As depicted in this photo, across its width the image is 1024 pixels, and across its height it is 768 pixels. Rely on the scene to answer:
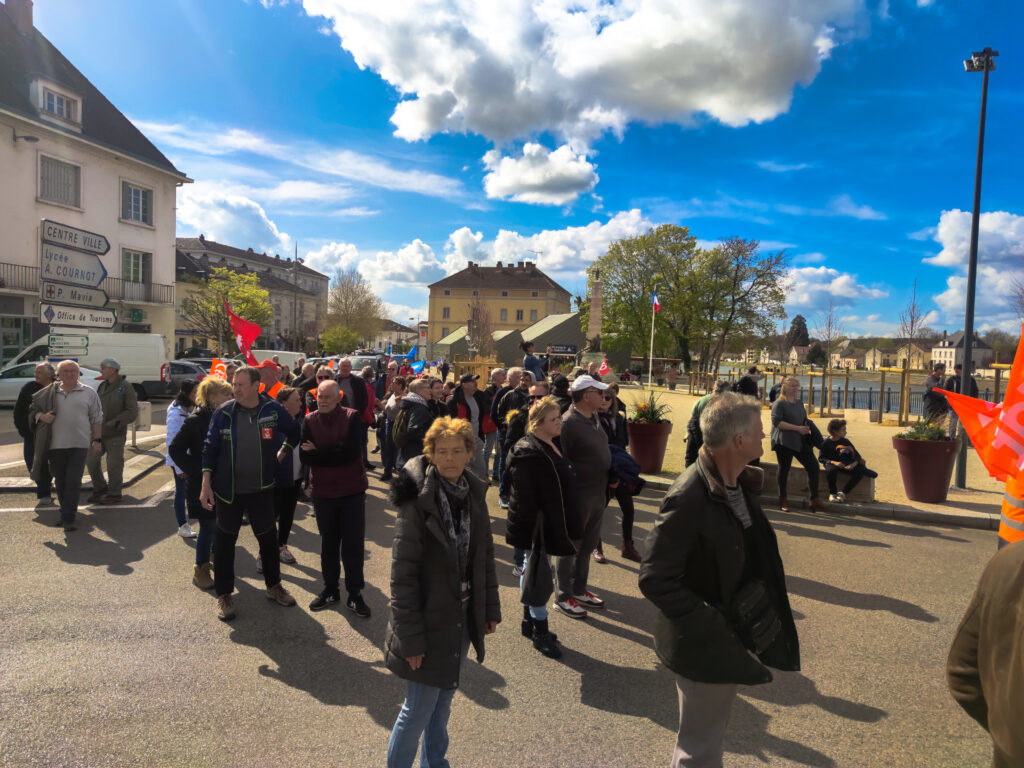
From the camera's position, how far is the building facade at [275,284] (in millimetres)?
63219

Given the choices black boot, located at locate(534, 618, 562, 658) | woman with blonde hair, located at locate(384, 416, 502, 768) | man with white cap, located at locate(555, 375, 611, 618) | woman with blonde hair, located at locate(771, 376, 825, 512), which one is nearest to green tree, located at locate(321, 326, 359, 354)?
woman with blonde hair, located at locate(771, 376, 825, 512)

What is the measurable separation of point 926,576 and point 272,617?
601 centimetres

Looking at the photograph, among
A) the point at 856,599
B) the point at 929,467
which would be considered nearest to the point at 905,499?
the point at 929,467

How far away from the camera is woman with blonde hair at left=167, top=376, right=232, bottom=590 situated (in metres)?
5.38

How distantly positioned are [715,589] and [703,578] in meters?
0.06

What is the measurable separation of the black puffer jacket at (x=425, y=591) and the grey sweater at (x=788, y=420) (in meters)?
6.48

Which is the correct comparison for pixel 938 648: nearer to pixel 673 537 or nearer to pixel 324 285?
pixel 673 537

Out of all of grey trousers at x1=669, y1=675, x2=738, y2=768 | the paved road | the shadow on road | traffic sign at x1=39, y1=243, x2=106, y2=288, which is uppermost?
traffic sign at x1=39, y1=243, x2=106, y2=288

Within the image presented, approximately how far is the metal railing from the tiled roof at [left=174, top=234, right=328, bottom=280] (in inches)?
2223

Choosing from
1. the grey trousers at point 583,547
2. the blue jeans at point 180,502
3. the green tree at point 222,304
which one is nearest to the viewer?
the grey trousers at point 583,547

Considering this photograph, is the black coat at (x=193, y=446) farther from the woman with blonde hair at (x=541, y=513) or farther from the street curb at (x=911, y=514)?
the street curb at (x=911, y=514)

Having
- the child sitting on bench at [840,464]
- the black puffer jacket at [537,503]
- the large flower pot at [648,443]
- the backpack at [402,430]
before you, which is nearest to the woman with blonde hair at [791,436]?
the child sitting on bench at [840,464]

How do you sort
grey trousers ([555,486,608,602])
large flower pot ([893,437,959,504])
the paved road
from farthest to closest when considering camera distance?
large flower pot ([893,437,959,504]) → grey trousers ([555,486,608,602]) → the paved road

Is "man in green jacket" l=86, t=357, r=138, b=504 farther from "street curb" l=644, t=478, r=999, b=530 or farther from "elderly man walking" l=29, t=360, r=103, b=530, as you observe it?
"street curb" l=644, t=478, r=999, b=530
